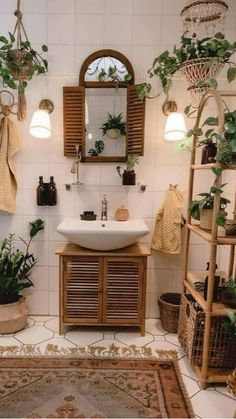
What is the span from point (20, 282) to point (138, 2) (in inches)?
90.4

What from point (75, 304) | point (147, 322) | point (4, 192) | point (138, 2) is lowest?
point (147, 322)

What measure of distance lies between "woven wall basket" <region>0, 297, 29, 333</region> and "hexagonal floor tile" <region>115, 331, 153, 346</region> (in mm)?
715

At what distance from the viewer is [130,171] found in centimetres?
234

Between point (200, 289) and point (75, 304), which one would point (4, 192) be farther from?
point (200, 289)

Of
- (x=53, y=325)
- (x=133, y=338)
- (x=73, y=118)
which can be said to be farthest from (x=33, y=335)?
(x=73, y=118)

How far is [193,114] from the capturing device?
2.39 metres

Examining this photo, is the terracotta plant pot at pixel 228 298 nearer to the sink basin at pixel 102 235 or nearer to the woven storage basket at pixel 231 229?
the woven storage basket at pixel 231 229

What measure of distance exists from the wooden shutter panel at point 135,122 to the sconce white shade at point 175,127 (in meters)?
0.19

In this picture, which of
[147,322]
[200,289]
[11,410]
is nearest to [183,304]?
[200,289]

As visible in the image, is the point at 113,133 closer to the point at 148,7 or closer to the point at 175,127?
the point at 175,127

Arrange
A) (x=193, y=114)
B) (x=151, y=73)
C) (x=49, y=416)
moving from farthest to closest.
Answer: (x=193, y=114) → (x=151, y=73) → (x=49, y=416)

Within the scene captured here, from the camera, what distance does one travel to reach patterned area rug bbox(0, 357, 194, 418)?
1512 mm

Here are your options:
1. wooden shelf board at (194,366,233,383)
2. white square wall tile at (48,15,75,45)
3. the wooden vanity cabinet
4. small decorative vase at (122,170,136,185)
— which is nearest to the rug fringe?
the wooden vanity cabinet

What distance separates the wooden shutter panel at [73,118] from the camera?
7.54ft
